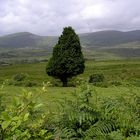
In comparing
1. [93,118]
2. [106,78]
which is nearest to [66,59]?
[106,78]

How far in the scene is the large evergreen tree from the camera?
4509 centimetres

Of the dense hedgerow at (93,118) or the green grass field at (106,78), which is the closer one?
the dense hedgerow at (93,118)

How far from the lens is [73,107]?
5.19 m

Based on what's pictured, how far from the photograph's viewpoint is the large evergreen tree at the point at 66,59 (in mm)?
45094

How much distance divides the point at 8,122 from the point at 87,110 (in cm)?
239

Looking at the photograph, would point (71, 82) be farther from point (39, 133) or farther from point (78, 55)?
point (39, 133)

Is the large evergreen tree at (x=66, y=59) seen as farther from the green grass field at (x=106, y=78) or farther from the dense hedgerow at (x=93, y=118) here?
the dense hedgerow at (x=93, y=118)

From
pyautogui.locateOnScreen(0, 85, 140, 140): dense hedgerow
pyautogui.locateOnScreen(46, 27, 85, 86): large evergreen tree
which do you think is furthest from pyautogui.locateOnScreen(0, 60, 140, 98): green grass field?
pyautogui.locateOnScreen(46, 27, 85, 86): large evergreen tree

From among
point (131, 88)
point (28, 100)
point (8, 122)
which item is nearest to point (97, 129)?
point (131, 88)

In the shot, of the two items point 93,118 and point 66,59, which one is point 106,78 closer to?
point 66,59

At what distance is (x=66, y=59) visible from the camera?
4569 cm

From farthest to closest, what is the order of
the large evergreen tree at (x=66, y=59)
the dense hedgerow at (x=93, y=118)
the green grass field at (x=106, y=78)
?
1. the large evergreen tree at (x=66, y=59)
2. the green grass field at (x=106, y=78)
3. the dense hedgerow at (x=93, y=118)

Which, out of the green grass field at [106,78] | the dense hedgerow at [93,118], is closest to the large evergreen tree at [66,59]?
the green grass field at [106,78]

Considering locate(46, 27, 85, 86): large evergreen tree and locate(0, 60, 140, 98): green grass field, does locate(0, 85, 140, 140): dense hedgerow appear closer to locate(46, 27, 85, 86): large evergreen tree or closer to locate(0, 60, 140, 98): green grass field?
locate(0, 60, 140, 98): green grass field
